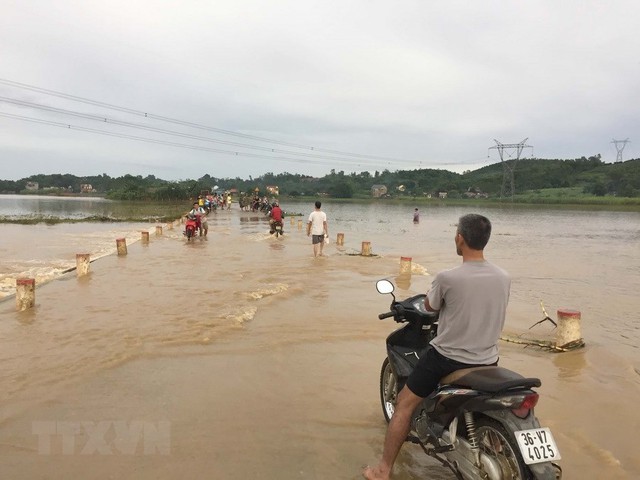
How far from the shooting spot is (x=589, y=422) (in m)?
4.22

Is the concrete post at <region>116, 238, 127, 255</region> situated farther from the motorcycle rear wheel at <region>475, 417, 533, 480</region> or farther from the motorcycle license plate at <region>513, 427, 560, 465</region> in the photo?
the motorcycle license plate at <region>513, 427, 560, 465</region>

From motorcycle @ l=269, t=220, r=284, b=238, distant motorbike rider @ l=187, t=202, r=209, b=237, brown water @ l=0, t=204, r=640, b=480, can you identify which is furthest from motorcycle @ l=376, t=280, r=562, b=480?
motorcycle @ l=269, t=220, r=284, b=238

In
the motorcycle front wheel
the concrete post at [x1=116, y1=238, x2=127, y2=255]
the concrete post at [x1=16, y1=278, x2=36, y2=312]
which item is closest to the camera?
the motorcycle front wheel

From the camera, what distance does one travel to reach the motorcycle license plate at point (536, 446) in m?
2.40

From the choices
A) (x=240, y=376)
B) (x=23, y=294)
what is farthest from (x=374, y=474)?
(x=23, y=294)

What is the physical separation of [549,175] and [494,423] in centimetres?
13401

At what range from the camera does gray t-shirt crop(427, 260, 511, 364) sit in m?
2.84

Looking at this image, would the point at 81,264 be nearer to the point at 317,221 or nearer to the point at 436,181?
the point at 317,221

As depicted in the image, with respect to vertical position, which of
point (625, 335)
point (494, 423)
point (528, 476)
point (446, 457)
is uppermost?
point (494, 423)

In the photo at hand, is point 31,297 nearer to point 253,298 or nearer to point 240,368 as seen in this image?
point 253,298

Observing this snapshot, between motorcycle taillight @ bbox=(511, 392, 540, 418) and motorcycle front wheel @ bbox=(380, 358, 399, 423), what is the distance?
136 centimetres

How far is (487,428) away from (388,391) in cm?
138


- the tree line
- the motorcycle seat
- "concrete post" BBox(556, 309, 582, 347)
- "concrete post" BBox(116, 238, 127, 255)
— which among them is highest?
the tree line

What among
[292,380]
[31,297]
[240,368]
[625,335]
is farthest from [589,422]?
[31,297]
